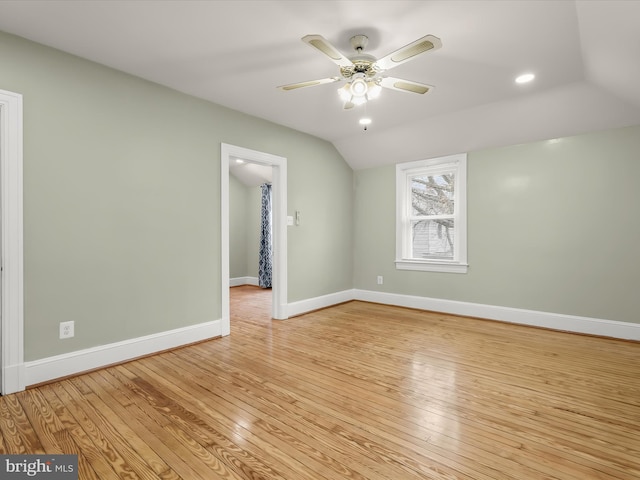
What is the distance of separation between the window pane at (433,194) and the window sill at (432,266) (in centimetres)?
78

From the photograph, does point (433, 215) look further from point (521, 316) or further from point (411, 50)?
point (411, 50)

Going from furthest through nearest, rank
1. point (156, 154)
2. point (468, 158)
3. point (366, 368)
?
point (468, 158) → point (156, 154) → point (366, 368)

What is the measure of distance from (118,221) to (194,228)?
2.46 ft

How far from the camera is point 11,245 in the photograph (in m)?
2.45

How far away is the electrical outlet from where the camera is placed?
2693 millimetres

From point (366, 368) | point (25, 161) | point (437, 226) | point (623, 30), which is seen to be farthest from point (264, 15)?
point (437, 226)

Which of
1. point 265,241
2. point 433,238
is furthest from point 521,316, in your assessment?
point 265,241

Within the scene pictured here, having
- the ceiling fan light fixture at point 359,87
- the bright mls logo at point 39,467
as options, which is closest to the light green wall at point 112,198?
the bright mls logo at point 39,467

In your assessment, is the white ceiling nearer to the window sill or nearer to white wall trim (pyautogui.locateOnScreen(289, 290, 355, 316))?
the window sill

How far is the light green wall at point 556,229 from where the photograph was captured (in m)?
3.66

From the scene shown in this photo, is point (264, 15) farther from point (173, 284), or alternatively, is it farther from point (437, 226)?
point (437, 226)

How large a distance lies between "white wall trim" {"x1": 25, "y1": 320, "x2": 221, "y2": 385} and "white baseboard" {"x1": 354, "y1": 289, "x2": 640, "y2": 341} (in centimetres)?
292

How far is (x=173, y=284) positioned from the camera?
3.40 metres

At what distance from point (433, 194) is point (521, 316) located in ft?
6.85
